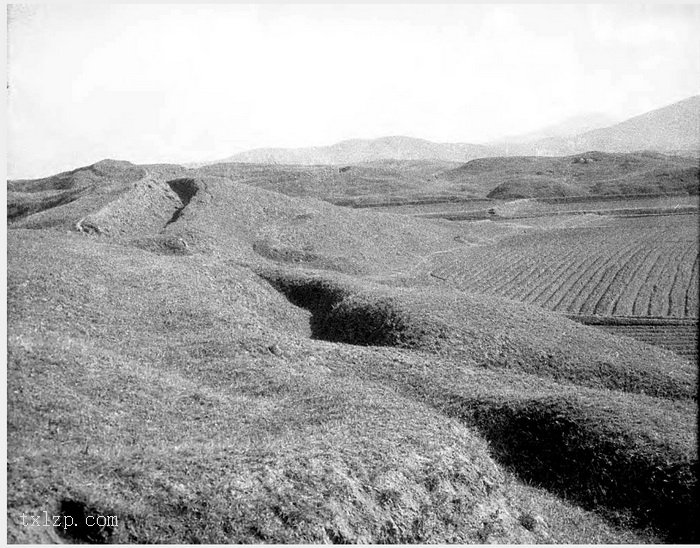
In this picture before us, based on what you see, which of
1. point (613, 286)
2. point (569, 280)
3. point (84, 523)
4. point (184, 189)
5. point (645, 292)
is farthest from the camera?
point (184, 189)

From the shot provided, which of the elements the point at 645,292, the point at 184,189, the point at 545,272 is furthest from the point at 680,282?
the point at 184,189

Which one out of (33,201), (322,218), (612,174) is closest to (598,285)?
(322,218)

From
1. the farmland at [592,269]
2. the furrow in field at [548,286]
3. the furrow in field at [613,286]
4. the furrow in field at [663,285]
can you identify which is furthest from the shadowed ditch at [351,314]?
the furrow in field at [663,285]

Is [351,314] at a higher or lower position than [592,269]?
higher

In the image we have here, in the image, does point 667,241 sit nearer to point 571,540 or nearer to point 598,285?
point 598,285

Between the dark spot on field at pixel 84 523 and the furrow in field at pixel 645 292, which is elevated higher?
the dark spot on field at pixel 84 523

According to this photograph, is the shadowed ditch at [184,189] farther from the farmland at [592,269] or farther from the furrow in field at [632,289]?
the furrow in field at [632,289]

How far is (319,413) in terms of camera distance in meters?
15.7

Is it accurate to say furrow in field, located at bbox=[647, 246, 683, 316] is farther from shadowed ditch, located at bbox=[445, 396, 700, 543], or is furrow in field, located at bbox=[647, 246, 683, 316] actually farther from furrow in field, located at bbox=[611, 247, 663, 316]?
shadowed ditch, located at bbox=[445, 396, 700, 543]

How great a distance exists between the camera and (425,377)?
2002 cm

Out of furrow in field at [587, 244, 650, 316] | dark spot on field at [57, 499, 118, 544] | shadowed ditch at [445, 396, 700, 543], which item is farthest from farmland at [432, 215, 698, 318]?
dark spot on field at [57, 499, 118, 544]

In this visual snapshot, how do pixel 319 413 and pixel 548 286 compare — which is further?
pixel 548 286

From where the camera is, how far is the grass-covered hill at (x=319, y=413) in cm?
1092

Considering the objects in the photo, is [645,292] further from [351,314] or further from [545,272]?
[351,314]
